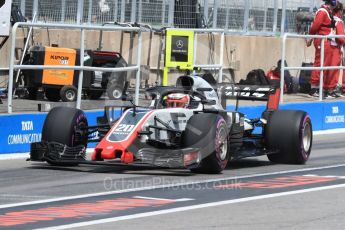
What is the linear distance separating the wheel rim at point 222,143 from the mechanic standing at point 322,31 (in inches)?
348

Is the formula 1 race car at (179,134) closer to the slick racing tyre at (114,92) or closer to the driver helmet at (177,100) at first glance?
the driver helmet at (177,100)

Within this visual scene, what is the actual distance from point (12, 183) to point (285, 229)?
165 inches

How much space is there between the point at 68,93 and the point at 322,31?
6722 mm

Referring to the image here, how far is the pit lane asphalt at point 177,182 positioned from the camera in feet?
30.0

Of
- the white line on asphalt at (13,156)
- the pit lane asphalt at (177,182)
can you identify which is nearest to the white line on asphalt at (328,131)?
the pit lane asphalt at (177,182)

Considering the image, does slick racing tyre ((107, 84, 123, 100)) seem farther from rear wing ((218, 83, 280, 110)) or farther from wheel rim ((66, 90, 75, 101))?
rear wing ((218, 83, 280, 110))

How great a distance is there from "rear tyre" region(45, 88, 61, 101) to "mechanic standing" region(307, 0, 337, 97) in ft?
18.9

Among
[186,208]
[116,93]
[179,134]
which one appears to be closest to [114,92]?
[116,93]

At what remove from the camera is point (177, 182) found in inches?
466

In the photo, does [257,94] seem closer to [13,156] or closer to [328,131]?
[13,156]

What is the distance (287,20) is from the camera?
26.5m

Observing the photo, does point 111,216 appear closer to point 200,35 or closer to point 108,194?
point 108,194

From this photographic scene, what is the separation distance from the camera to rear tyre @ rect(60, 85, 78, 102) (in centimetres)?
1794

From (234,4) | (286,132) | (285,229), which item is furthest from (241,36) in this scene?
(285,229)
